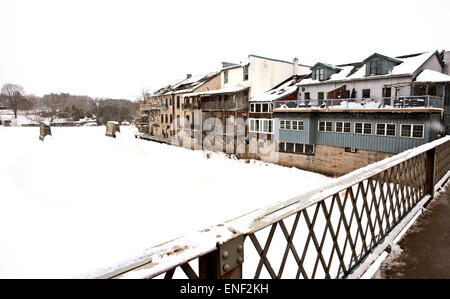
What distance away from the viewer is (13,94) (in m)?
60.5

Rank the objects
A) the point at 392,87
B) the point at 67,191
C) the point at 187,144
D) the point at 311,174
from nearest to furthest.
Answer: the point at 392,87, the point at 67,191, the point at 311,174, the point at 187,144

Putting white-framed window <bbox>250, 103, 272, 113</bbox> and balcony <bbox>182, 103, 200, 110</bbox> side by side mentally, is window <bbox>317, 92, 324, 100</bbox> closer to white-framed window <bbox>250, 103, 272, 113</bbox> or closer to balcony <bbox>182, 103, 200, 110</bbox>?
white-framed window <bbox>250, 103, 272, 113</bbox>

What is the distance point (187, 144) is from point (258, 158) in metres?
16.2

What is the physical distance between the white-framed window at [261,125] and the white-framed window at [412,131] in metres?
12.8

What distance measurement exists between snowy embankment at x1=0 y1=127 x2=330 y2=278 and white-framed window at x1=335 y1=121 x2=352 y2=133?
4.90 meters

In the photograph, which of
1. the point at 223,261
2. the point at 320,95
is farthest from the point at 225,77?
the point at 223,261

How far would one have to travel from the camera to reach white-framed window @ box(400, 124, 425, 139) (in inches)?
727

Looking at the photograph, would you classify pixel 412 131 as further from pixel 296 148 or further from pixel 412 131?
pixel 296 148

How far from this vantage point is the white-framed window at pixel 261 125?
95.8 feet

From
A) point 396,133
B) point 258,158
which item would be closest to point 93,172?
point 258,158

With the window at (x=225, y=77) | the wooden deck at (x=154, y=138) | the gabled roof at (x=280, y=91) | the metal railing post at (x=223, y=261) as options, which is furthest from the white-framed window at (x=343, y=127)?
the wooden deck at (x=154, y=138)

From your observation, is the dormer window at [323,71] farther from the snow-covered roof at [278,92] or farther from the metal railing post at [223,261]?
the metal railing post at [223,261]
